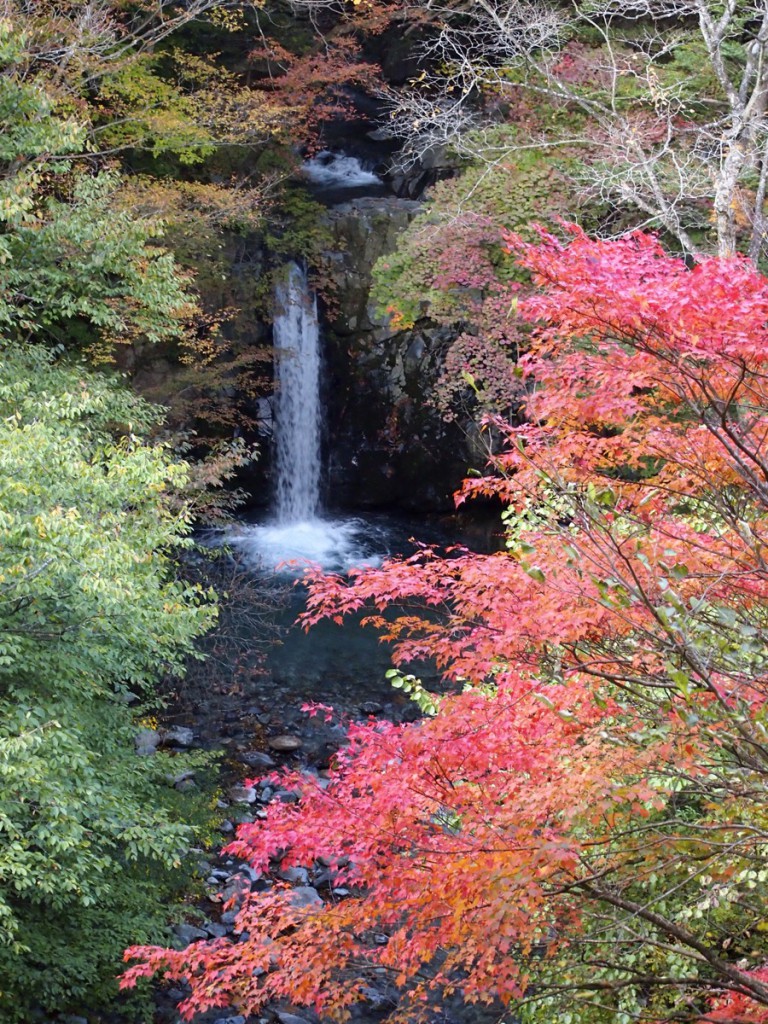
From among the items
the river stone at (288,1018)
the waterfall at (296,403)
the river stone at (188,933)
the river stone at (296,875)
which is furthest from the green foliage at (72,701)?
the waterfall at (296,403)

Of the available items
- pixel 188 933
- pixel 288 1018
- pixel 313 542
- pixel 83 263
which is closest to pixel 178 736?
pixel 188 933

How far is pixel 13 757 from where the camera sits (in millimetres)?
5344

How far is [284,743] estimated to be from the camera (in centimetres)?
1113

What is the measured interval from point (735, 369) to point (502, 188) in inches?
398

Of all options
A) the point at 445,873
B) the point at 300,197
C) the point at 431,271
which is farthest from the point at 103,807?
the point at 300,197

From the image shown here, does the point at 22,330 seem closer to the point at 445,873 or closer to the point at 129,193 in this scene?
the point at 129,193

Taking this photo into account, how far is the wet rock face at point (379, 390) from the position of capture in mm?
16594

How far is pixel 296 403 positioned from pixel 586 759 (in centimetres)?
1330

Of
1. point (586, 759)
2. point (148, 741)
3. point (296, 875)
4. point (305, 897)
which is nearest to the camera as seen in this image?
point (586, 759)

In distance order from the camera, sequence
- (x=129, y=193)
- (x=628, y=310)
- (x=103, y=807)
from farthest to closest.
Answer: (x=129, y=193) < (x=103, y=807) < (x=628, y=310)

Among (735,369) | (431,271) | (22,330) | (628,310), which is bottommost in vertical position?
(628,310)

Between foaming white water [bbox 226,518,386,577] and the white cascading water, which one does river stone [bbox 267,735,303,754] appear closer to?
foaming white water [bbox 226,518,386,577]

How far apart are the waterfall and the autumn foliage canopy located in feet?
36.7

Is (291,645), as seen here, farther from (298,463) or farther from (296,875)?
(296,875)
